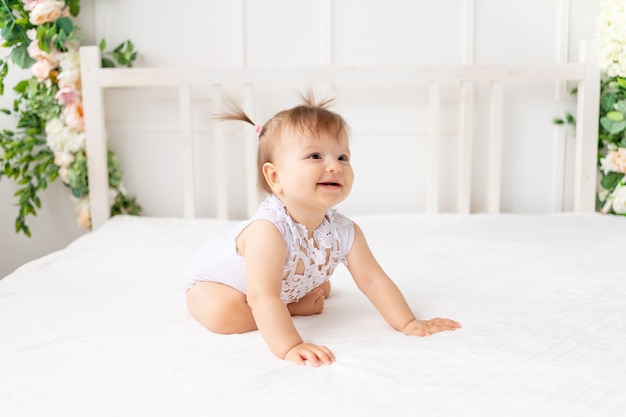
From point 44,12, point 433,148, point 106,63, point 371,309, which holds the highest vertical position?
point 44,12

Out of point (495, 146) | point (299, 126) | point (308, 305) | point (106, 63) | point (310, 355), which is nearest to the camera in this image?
point (310, 355)

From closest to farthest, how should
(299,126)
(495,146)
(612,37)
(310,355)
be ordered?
(310,355), (299,126), (612,37), (495,146)

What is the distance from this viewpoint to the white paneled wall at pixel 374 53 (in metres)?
2.11

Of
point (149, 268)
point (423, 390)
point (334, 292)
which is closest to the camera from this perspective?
point (423, 390)

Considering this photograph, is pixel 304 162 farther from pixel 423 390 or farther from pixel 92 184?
pixel 92 184

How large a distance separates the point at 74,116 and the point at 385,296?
138 centimetres

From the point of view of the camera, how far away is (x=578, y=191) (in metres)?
2.06

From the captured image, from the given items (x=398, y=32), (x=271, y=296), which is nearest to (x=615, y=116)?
(x=398, y=32)

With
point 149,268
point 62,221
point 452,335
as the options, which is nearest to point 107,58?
point 62,221

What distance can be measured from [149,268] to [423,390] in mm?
876

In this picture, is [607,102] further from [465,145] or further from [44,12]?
[44,12]

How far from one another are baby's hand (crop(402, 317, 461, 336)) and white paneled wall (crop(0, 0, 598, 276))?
1.14 meters

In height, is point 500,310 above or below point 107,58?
below

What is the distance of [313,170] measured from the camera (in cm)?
101
